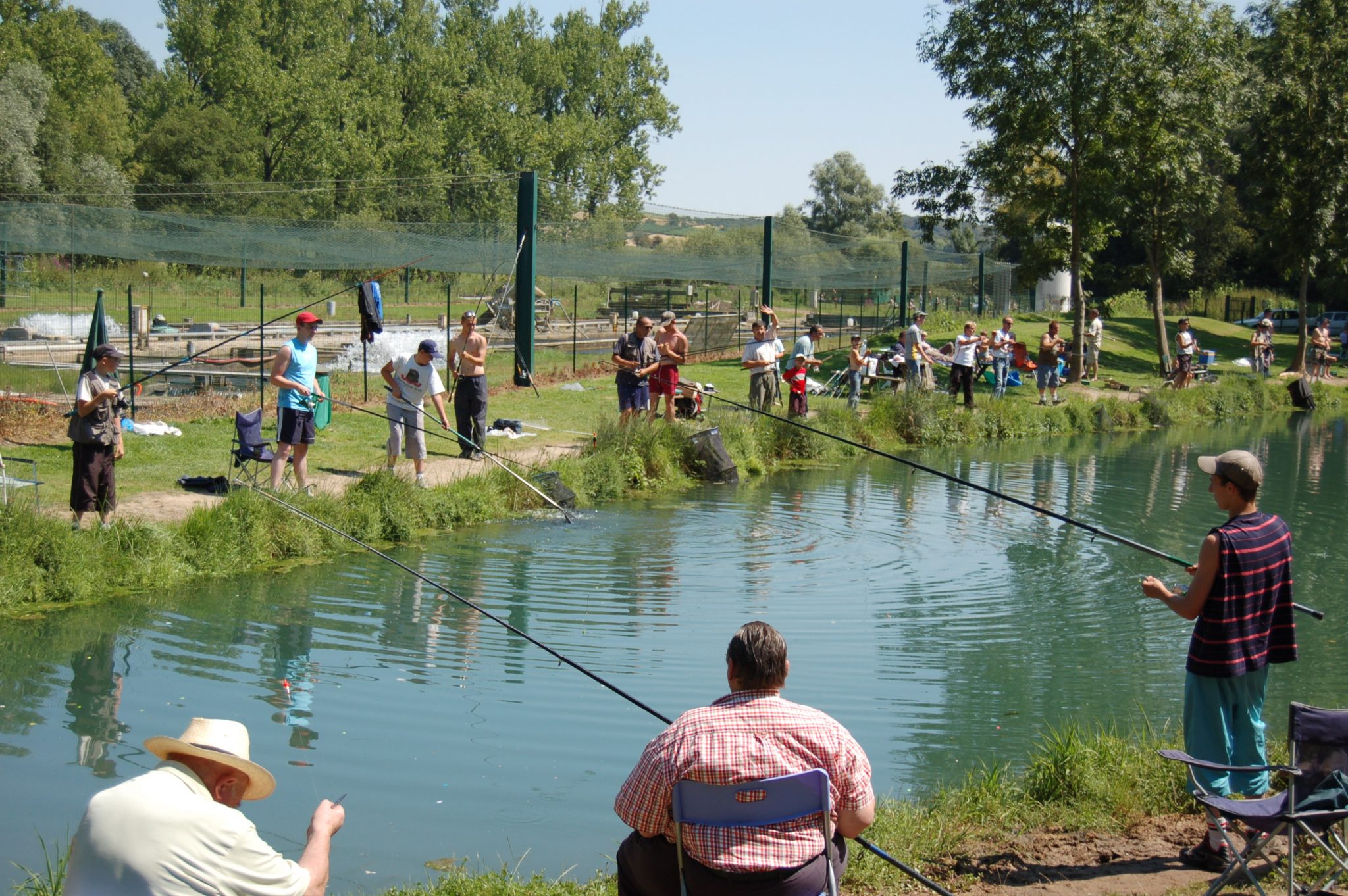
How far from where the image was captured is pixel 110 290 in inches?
1116

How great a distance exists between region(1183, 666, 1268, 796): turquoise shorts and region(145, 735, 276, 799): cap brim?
340cm

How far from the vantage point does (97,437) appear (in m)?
9.74

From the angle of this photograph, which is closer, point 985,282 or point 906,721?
point 906,721

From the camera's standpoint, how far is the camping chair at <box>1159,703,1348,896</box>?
421 cm

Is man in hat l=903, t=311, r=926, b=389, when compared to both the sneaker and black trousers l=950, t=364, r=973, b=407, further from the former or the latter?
the sneaker

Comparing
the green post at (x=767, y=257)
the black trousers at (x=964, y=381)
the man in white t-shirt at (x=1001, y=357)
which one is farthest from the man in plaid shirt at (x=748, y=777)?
the green post at (x=767, y=257)

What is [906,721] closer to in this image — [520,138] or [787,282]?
[787,282]

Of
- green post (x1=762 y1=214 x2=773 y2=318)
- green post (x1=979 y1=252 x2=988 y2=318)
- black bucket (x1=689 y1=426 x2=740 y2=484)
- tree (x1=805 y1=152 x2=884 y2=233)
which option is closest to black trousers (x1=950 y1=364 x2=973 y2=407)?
green post (x1=762 y1=214 x2=773 y2=318)

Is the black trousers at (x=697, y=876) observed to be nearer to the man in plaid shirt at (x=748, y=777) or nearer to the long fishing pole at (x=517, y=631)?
the man in plaid shirt at (x=748, y=777)

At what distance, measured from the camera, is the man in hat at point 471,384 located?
1357 cm

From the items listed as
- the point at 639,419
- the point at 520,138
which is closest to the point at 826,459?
the point at 639,419

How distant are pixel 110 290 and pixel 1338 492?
24.3 meters

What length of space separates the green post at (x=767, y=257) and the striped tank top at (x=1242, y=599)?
70.6ft

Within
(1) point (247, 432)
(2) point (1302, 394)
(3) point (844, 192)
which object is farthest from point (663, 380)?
(3) point (844, 192)
